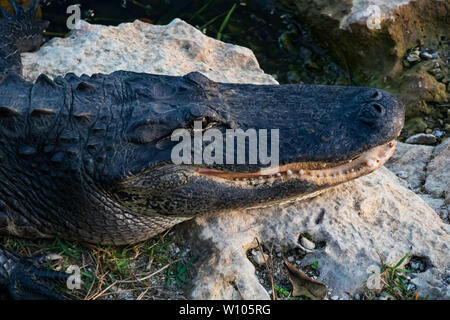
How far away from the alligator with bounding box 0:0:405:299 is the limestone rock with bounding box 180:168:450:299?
0.49 ft

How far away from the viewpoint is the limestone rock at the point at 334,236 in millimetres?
2996

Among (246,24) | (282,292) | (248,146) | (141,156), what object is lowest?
(282,292)

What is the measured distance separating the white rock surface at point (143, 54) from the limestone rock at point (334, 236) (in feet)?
4.91

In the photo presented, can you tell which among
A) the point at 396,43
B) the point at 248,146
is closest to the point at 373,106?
the point at 248,146

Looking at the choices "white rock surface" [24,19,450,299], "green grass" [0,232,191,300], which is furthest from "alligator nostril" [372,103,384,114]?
"green grass" [0,232,191,300]

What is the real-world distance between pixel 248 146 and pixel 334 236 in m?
0.75

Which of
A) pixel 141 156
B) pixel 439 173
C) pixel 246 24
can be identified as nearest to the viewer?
pixel 141 156

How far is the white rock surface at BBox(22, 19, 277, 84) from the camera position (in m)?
4.32

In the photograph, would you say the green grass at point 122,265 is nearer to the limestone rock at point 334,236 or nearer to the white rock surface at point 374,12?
the limestone rock at point 334,236

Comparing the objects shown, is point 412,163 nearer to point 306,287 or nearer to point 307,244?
point 307,244

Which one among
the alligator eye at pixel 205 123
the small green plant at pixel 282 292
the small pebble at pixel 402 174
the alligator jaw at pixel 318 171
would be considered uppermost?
the alligator eye at pixel 205 123

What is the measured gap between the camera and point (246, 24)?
593 centimetres

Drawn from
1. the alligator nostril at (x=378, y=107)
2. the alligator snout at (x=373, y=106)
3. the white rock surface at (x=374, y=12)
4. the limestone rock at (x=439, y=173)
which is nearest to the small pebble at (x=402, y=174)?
the limestone rock at (x=439, y=173)
